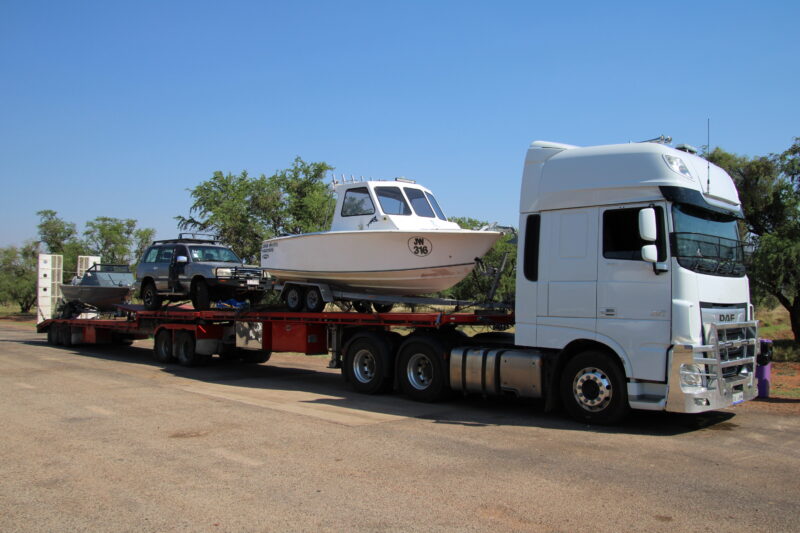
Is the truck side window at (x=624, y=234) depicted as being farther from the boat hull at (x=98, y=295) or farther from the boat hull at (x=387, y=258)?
the boat hull at (x=98, y=295)

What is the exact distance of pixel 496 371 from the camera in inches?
360

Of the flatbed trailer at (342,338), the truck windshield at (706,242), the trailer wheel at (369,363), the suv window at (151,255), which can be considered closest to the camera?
the truck windshield at (706,242)

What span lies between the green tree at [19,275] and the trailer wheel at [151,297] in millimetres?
34845

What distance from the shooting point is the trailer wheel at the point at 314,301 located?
490 inches

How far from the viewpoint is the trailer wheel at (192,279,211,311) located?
1520cm

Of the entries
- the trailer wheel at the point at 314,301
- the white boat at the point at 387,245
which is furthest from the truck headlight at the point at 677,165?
the trailer wheel at the point at 314,301

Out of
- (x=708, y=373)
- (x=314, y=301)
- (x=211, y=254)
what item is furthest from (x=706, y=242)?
(x=211, y=254)

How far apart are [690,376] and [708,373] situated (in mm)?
289

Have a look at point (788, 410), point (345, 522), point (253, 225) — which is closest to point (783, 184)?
point (788, 410)

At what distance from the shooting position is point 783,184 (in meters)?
18.2

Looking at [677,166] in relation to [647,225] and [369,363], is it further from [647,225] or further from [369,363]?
[369,363]

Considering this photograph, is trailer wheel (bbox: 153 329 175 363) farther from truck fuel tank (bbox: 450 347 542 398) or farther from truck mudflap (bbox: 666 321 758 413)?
truck mudflap (bbox: 666 321 758 413)

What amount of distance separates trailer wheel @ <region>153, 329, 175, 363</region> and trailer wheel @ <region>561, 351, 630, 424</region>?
431 inches

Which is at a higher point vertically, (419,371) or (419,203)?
(419,203)
